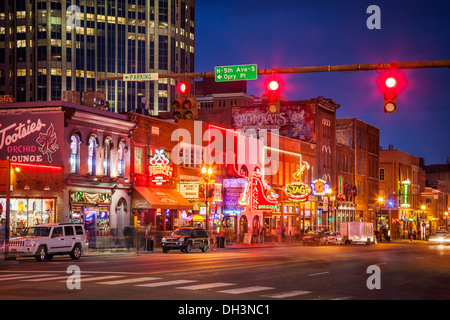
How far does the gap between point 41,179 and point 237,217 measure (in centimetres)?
2709

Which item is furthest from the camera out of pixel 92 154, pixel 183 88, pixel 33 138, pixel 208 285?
pixel 92 154

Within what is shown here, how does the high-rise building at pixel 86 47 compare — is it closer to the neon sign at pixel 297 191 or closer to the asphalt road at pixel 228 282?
the neon sign at pixel 297 191

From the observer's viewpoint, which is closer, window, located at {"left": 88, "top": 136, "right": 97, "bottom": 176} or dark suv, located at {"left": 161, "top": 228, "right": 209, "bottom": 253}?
dark suv, located at {"left": 161, "top": 228, "right": 209, "bottom": 253}

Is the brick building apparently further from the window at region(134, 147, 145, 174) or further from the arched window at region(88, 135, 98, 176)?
the arched window at region(88, 135, 98, 176)

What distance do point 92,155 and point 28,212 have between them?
6.66 m

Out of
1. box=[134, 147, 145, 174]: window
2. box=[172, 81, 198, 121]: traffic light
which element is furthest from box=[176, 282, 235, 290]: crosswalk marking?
box=[134, 147, 145, 174]: window

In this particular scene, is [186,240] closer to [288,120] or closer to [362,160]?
[288,120]

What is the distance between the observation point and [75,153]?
140 feet

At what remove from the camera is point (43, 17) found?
153 metres

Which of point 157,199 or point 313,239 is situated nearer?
point 157,199

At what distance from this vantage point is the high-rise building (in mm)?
153250

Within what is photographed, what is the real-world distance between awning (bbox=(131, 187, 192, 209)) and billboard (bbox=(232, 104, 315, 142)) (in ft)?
102

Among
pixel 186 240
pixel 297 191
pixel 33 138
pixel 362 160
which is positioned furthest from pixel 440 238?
pixel 33 138
